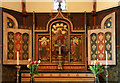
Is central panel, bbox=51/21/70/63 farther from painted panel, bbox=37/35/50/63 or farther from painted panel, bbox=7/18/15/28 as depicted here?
painted panel, bbox=7/18/15/28

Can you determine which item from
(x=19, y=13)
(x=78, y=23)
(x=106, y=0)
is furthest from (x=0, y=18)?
(x=106, y=0)

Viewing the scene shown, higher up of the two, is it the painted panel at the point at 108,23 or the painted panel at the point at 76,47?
the painted panel at the point at 108,23

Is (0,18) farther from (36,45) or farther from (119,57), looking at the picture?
(119,57)

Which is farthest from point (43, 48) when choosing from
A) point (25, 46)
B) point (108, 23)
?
point (108, 23)

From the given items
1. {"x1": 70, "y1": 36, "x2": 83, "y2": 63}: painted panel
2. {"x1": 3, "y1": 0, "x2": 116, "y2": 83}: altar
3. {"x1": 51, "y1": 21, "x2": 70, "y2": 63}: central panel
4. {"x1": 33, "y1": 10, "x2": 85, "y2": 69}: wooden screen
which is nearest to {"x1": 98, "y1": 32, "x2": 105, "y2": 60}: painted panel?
Answer: {"x1": 3, "y1": 0, "x2": 116, "y2": 83}: altar

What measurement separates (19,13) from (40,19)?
1.02 metres

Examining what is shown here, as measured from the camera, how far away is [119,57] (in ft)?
25.5

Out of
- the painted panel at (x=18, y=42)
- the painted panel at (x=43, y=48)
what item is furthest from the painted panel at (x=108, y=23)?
the painted panel at (x=18, y=42)

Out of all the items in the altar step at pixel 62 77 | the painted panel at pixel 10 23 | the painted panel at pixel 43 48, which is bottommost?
the altar step at pixel 62 77

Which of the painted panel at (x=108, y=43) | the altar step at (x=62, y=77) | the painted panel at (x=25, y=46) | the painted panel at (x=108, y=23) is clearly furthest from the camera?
the painted panel at (x=25, y=46)

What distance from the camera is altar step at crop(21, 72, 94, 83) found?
7.79 metres

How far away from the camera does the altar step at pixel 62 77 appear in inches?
307

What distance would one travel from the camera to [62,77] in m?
7.88

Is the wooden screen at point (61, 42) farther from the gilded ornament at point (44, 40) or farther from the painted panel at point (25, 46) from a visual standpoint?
the painted panel at point (25, 46)
